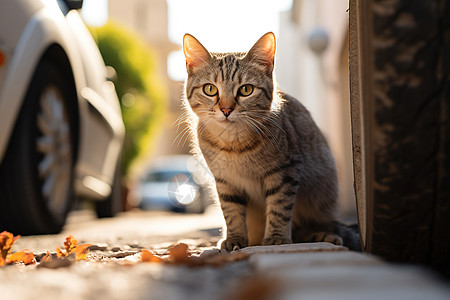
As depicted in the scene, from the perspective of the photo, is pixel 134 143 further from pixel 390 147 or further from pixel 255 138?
pixel 390 147

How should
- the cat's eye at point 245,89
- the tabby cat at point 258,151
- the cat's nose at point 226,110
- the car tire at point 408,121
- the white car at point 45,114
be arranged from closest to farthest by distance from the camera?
the car tire at point 408,121
the tabby cat at point 258,151
the cat's nose at point 226,110
the cat's eye at point 245,89
the white car at point 45,114

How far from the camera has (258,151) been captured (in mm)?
2467

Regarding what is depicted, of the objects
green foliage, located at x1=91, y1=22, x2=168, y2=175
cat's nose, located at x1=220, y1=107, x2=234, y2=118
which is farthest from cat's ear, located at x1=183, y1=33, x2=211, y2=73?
green foliage, located at x1=91, y1=22, x2=168, y2=175

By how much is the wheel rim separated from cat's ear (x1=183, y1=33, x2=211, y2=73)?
3.27 ft

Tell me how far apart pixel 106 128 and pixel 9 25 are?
2.09 meters

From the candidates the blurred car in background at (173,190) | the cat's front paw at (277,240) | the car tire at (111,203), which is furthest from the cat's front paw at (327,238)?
the blurred car in background at (173,190)

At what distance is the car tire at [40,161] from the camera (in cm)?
305

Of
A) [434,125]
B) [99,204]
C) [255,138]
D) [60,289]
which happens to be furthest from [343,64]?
[60,289]

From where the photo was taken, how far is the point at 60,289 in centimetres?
105

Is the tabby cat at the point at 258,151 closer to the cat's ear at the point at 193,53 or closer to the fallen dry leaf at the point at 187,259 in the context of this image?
the cat's ear at the point at 193,53

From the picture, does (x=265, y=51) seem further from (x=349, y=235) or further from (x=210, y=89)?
(x=349, y=235)

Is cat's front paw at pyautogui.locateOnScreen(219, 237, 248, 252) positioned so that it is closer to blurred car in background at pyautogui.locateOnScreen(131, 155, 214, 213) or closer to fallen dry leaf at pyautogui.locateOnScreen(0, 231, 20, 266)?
fallen dry leaf at pyautogui.locateOnScreen(0, 231, 20, 266)

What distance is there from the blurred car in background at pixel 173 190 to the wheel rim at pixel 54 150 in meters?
7.42

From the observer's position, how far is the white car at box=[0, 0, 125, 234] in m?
2.90
